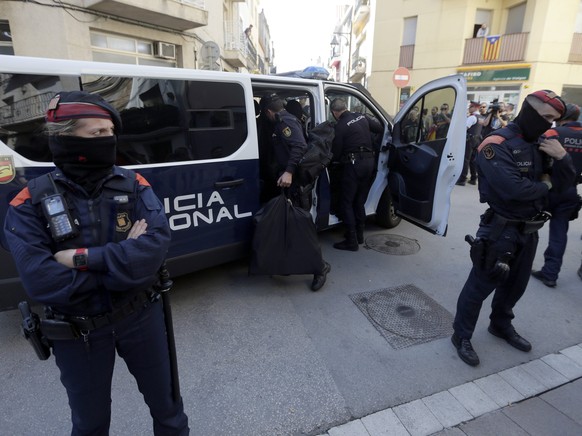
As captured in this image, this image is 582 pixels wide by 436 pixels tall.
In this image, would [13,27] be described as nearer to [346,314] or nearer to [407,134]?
[407,134]

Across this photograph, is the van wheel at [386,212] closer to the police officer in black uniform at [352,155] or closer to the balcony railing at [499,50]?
the police officer in black uniform at [352,155]

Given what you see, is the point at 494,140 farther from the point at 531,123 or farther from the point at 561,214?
the point at 561,214

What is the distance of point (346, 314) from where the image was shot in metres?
3.10

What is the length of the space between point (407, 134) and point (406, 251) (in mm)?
1429

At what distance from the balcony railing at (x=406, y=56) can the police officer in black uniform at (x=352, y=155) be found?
17592 mm

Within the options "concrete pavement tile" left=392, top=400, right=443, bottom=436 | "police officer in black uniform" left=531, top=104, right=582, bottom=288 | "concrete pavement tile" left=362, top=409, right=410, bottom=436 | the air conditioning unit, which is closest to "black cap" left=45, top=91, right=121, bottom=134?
"concrete pavement tile" left=362, top=409, right=410, bottom=436

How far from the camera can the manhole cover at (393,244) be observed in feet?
14.6

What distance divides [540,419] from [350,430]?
1126 millimetres

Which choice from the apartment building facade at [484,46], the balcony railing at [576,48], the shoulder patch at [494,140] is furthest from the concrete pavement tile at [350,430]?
the balcony railing at [576,48]

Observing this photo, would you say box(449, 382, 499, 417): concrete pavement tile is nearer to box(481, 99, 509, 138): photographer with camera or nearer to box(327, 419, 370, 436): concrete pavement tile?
box(327, 419, 370, 436): concrete pavement tile

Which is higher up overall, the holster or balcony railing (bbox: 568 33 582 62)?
balcony railing (bbox: 568 33 582 62)

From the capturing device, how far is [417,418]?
2057 mm

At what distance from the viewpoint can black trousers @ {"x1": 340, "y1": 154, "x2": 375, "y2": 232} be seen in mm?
4090

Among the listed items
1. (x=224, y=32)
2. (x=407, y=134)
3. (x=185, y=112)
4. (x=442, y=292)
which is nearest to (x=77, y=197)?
(x=185, y=112)
